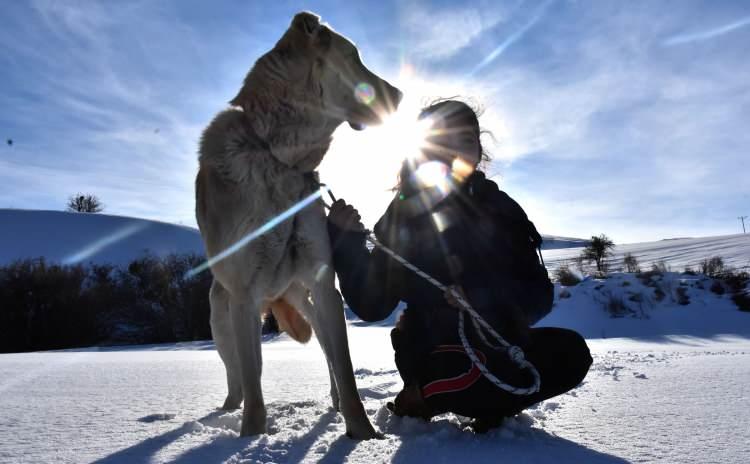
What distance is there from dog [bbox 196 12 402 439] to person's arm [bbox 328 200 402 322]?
0.06 metres

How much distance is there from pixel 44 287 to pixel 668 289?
47.7ft

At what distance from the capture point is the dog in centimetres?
221

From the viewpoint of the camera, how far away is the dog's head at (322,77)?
2295 mm

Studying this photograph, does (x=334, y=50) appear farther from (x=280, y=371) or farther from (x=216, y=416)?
(x=280, y=371)

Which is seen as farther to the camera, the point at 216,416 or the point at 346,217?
the point at 216,416

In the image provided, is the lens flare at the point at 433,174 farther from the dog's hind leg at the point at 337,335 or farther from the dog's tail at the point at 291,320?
the dog's tail at the point at 291,320

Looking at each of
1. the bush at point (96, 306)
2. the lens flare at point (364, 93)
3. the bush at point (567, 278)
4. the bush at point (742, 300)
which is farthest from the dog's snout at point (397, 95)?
the bush at point (567, 278)

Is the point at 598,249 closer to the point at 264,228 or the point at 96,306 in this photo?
the point at 96,306

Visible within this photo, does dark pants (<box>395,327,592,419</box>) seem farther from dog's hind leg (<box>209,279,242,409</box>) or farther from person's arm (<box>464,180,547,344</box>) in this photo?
dog's hind leg (<box>209,279,242,409</box>)

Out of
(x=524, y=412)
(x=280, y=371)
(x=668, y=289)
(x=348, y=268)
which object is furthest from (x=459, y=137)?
(x=668, y=289)

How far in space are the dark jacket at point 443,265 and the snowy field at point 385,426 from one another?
415 millimetres

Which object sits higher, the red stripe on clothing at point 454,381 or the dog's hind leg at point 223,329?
the dog's hind leg at point 223,329

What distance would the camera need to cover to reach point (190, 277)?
41.6ft

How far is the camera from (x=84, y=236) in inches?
1224
